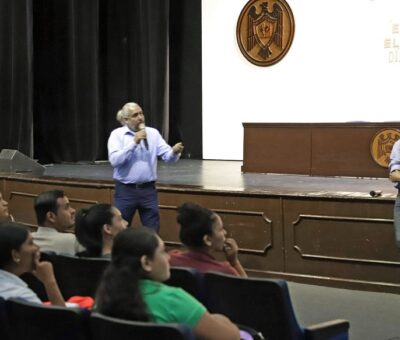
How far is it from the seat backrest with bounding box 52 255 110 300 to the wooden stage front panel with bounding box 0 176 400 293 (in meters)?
2.42

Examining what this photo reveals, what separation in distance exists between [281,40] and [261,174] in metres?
2.82

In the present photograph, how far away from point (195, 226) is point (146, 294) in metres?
0.91

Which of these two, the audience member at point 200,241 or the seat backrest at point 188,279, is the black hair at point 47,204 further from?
the seat backrest at point 188,279

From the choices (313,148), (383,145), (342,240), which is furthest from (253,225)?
(313,148)

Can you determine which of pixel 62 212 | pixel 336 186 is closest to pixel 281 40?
pixel 336 186

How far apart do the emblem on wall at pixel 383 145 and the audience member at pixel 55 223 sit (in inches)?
207

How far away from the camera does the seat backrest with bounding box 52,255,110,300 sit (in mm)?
2920

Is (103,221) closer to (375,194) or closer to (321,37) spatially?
(375,194)

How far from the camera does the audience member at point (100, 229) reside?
10.6 feet

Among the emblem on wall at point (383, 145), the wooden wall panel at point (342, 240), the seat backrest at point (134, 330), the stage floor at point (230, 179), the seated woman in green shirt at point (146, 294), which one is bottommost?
the wooden wall panel at point (342, 240)

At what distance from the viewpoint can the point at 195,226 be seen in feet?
9.60

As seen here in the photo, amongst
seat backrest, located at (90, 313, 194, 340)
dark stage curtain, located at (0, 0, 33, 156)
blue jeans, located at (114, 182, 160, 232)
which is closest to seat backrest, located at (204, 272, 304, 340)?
seat backrest, located at (90, 313, 194, 340)

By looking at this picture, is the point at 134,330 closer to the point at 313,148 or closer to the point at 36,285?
the point at 36,285

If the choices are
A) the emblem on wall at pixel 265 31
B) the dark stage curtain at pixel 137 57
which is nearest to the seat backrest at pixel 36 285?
the emblem on wall at pixel 265 31
